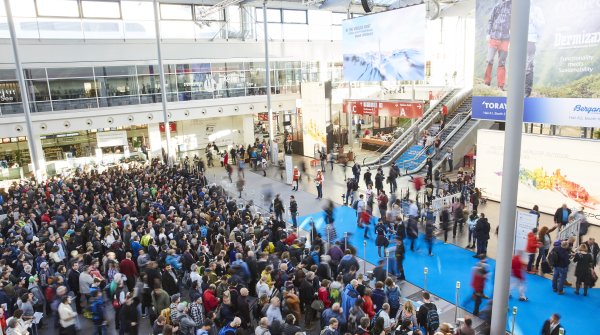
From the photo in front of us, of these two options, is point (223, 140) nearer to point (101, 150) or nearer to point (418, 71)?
point (101, 150)

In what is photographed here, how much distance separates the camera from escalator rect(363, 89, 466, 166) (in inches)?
1037

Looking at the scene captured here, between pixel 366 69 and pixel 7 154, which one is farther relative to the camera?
pixel 7 154

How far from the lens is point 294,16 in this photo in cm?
3547

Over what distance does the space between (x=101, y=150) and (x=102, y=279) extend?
20636 mm

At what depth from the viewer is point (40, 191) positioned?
18.1 m

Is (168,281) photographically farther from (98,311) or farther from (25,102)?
(25,102)

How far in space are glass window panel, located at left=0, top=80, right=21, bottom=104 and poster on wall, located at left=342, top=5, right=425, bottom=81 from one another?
17.9m

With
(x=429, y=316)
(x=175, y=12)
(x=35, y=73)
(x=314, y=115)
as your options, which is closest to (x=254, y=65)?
(x=175, y=12)

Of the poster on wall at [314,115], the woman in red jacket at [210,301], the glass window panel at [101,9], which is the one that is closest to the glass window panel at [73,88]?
the glass window panel at [101,9]

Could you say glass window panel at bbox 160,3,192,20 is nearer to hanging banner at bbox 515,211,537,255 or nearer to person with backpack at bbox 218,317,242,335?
hanging banner at bbox 515,211,537,255

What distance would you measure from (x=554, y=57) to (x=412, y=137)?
12.5 m

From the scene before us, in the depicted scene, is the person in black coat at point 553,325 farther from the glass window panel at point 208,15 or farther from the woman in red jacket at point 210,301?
the glass window panel at point 208,15

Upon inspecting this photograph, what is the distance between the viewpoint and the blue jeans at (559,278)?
10688mm

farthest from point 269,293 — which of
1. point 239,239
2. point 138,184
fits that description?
point 138,184
